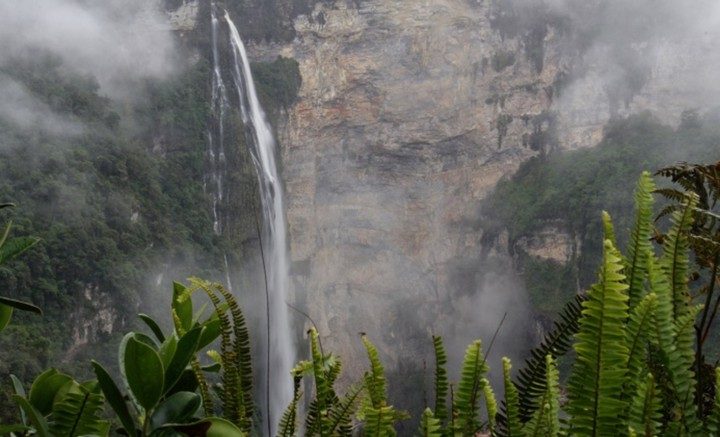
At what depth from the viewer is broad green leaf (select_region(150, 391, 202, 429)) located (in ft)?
2.87

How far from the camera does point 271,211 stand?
27.1 meters

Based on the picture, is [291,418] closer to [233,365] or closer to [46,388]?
[233,365]

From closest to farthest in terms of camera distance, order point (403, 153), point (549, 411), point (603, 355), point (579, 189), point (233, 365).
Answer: point (603, 355) → point (549, 411) → point (233, 365) → point (579, 189) → point (403, 153)

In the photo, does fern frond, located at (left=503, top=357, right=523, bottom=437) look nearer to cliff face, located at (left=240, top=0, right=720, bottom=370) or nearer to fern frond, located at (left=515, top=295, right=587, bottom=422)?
fern frond, located at (left=515, top=295, right=587, bottom=422)

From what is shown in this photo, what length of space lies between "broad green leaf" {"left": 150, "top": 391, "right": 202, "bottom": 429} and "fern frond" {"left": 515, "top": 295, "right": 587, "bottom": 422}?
15.7 inches

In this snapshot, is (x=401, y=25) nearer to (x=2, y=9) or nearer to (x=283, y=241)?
(x=283, y=241)

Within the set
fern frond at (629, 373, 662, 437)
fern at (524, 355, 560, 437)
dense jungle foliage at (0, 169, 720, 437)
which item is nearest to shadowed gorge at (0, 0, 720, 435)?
dense jungle foliage at (0, 169, 720, 437)

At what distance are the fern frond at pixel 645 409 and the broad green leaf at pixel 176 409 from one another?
1.61 feet

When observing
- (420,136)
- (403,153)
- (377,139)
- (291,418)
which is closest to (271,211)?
(377,139)

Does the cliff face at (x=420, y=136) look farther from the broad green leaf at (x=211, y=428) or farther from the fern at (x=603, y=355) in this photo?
the fern at (x=603, y=355)

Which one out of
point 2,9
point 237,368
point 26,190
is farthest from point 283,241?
point 237,368

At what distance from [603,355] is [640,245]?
0.85 feet

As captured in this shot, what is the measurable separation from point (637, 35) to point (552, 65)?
12.7ft

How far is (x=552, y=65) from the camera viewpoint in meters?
32.4
